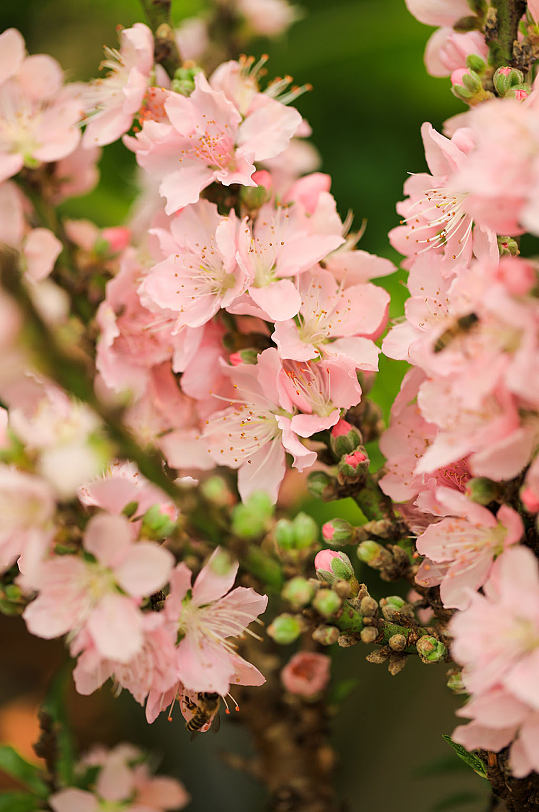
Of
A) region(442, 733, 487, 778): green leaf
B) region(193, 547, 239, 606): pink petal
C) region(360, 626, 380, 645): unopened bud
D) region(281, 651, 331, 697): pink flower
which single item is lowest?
region(281, 651, 331, 697): pink flower

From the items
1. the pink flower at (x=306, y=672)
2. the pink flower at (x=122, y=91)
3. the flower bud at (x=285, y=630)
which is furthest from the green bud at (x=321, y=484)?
the pink flower at (x=122, y=91)

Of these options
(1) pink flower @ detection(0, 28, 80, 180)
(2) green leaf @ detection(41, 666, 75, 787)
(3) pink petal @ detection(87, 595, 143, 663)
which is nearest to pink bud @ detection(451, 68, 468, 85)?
(1) pink flower @ detection(0, 28, 80, 180)

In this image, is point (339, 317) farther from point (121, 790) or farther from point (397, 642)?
point (121, 790)

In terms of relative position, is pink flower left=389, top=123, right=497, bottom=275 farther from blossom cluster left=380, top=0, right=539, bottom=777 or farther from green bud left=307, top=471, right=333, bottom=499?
green bud left=307, top=471, right=333, bottom=499

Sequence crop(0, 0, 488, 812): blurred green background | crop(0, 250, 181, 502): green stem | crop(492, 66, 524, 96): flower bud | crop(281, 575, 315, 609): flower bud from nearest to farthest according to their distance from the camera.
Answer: crop(0, 250, 181, 502): green stem
crop(281, 575, 315, 609): flower bud
crop(492, 66, 524, 96): flower bud
crop(0, 0, 488, 812): blurred green background

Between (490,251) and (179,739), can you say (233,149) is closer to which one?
(490,251)

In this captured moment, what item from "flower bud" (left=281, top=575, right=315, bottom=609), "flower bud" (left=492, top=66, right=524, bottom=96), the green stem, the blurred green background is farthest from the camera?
the blurred green background

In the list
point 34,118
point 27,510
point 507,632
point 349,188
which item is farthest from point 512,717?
point 349,188
